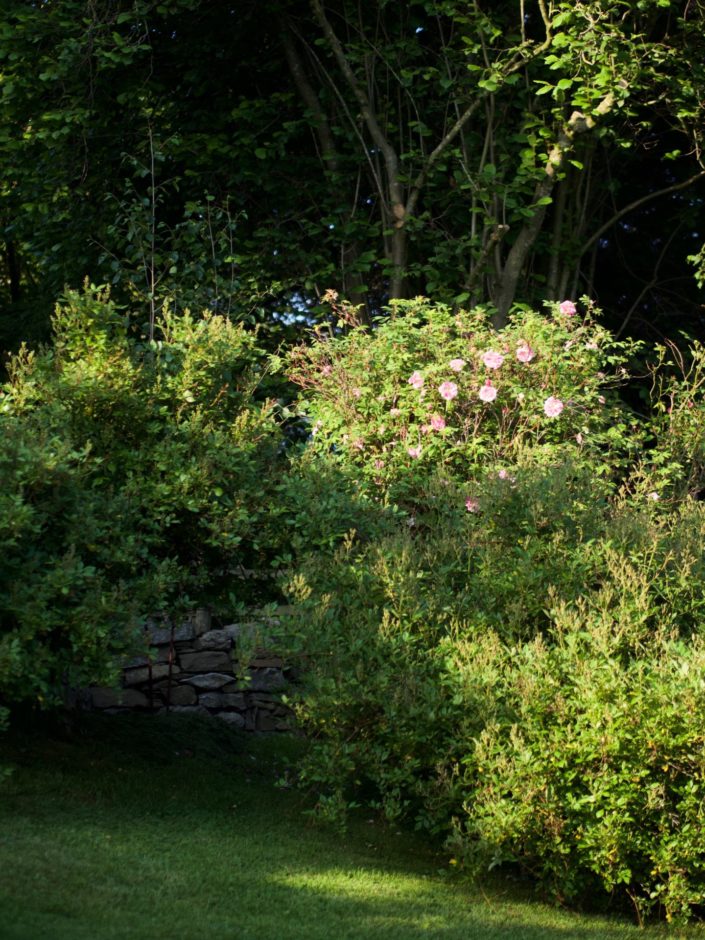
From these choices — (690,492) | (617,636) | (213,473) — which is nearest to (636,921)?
(617,636)

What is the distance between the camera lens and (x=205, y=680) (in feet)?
28.9

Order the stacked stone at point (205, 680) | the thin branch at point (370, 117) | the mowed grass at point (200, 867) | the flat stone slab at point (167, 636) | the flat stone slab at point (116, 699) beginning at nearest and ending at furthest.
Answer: the mowed grass at point (200, 867)
the flat stone slab at point (116, 699)
the stacked stone at point (205, 680)
the flat stone slab at point (167, 636)
the thin branch at point (370, 117)

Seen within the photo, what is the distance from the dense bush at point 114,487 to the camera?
17.1ft

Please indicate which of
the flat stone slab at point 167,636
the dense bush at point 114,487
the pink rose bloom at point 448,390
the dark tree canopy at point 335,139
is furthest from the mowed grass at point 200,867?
the dark tree canopy at point 335,139

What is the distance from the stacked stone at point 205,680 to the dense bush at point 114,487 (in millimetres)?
1745

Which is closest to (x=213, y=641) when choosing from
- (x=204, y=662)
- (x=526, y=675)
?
(x=204, y=662)

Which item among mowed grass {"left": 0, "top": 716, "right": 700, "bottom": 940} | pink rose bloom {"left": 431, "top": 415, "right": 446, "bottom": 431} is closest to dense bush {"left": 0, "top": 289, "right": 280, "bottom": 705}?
mowed grass {"left": 0, "top": 716, "right": 700, "bottom": 940}

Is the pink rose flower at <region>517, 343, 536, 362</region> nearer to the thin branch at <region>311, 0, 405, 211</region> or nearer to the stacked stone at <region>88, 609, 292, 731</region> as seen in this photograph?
the thin branch at <region>311, 0, 405, 211</region>

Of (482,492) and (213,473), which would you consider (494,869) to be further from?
(213,473)

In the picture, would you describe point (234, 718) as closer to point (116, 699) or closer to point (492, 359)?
point (116, 699)

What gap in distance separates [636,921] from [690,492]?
3930 millimetres

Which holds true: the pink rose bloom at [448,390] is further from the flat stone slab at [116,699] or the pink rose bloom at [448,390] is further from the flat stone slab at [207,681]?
the flat stone slab at [116,699]

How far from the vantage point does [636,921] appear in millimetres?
5066

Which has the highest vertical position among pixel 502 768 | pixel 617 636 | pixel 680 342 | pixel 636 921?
pixel 680 342
